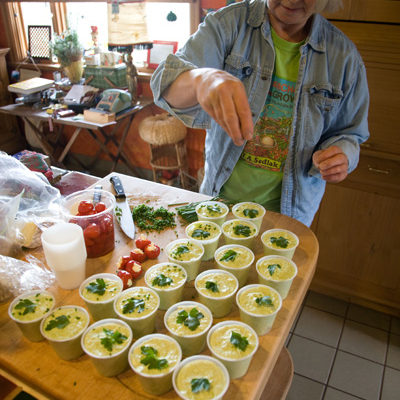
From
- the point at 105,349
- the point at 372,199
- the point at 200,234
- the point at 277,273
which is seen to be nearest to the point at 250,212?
the point at 200,234

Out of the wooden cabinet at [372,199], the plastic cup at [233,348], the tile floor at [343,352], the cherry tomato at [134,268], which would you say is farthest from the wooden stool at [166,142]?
the plastic cup at [233,348]

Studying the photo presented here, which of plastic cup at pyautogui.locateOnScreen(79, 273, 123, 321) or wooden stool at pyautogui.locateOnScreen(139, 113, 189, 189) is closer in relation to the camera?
plastic cup at pyautogui.locateOnScreen(79, 273, 123, 321)

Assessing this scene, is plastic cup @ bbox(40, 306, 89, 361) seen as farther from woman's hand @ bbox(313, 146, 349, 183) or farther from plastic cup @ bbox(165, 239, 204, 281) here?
woman's hand @ bbox(313, 146, 349, 183)

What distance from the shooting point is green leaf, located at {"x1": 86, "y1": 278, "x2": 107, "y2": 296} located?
115 cm

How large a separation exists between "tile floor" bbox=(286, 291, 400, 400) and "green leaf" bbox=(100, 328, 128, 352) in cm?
147

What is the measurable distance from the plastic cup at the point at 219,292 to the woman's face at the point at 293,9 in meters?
0.96

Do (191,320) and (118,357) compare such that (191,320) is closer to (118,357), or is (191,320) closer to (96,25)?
(118,357)

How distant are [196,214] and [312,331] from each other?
56.0 inches

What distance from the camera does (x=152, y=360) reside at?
95 centimetres

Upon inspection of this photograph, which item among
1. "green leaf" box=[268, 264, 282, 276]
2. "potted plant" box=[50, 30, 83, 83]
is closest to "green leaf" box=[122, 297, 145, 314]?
"green leaf" box=[268, 264, 282, 276]

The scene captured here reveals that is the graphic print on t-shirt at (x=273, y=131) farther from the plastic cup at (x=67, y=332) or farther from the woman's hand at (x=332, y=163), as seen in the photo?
the plastic cup at (x=67, y=332)

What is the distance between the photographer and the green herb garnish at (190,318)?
1046 millimetres

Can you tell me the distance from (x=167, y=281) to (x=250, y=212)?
0.51 metres

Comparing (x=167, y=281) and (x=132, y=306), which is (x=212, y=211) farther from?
(x=132, y=306)
